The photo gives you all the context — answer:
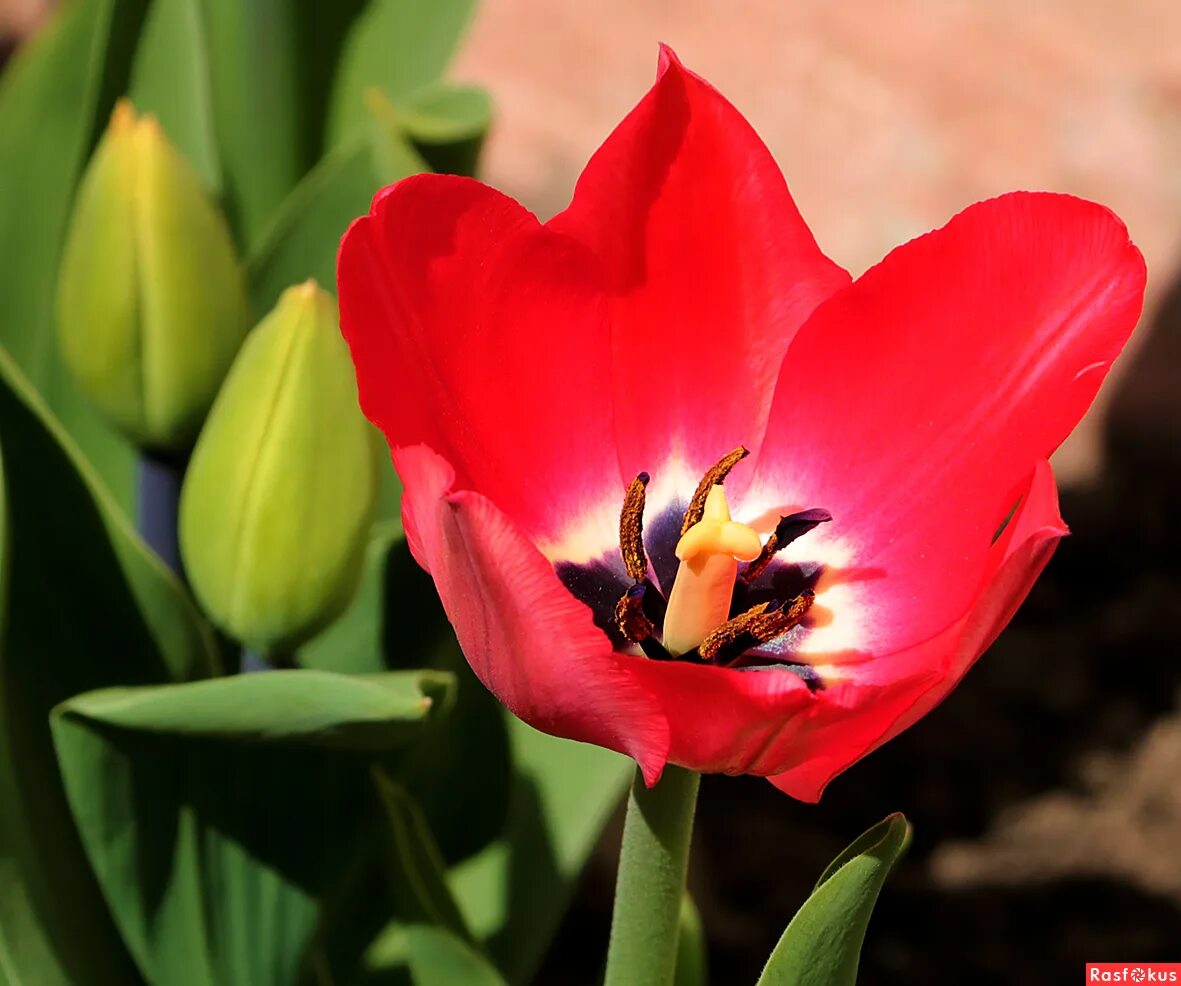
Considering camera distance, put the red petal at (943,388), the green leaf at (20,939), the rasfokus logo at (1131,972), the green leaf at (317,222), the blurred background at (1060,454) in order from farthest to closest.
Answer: the blurred background at (1060,454) → the green leaf at (317,222) → the rasfokus logo at (1131,972) → the green leaf at (20,939) → the red petal at (943,388)

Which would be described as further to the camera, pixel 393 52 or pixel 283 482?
pixel 393 52

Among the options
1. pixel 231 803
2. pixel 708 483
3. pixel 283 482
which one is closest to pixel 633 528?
pixel 708 483

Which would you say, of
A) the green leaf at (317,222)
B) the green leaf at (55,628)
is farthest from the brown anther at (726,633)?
the green leaf at (317,222)

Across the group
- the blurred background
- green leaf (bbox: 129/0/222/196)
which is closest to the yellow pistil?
green leaf (bbox: 129/0/222/196)

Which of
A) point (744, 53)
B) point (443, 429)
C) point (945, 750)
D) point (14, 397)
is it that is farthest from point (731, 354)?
point (744, 53)

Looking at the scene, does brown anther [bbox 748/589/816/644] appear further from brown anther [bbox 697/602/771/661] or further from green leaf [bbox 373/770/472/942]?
green leaf [bbox 373/770/472/942]

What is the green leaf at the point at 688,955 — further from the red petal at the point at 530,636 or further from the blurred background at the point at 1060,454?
the blurred background at the point at 1060,454

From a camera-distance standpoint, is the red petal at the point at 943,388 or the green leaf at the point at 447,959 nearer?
the red petal at the point at 943,388

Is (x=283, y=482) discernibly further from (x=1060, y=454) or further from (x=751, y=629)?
(x=1060, y=454)
